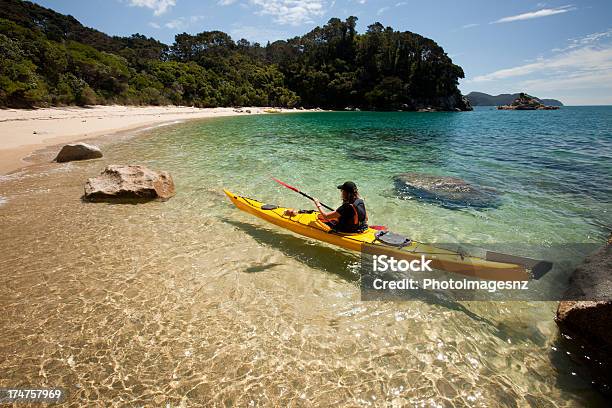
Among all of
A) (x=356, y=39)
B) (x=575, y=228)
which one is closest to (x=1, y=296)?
(x=575, y=228)

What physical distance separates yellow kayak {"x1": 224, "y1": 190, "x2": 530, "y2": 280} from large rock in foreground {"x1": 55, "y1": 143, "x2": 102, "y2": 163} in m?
12.1

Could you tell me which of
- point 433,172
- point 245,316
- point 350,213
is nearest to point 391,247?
point 350,213

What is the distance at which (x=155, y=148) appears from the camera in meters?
18.8

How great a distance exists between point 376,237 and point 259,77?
89961mm

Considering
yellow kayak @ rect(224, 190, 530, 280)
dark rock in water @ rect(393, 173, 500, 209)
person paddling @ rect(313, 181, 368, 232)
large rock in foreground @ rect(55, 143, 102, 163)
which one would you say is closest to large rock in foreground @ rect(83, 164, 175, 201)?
yellow kayak @ rect(224, 190, 530, 280)

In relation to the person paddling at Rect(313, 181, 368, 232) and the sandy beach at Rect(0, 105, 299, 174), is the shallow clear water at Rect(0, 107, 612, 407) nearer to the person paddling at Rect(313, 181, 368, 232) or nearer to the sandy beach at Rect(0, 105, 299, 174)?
the person paddling at Rect(313, 181, 368, 232)

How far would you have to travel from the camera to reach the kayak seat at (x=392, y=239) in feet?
19.8

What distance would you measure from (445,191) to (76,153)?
55.4 feet

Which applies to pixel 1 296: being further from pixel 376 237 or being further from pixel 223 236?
pixel 376 237

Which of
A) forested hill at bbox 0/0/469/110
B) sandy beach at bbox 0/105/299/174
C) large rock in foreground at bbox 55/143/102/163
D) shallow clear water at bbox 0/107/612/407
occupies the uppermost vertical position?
forested hill at bbox 0/0/469/110

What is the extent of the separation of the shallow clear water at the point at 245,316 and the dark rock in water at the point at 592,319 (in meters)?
0.23

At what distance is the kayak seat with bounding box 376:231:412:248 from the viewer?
6.04m

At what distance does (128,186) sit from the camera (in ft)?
31.0

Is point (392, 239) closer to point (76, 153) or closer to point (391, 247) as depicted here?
point (391, 247)
